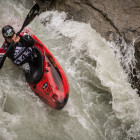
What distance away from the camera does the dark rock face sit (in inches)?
201

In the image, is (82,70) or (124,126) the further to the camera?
(82,70)

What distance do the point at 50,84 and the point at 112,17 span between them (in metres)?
2.65

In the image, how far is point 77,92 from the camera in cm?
464

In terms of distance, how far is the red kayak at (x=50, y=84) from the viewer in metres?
3.87

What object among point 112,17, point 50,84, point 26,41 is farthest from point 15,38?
point 112,17

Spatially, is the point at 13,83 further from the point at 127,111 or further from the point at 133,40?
the point at 133,40

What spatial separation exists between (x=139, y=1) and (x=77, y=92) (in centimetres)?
295

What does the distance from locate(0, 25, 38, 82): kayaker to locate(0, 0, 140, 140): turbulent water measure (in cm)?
50

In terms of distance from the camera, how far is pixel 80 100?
14.8 ft

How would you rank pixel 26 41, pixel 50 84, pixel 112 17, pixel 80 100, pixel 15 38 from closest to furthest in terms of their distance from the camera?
pixel 50 84 → pixel 15 38 → pixel 26 41 → pixel 80 100 → pixel 112 17

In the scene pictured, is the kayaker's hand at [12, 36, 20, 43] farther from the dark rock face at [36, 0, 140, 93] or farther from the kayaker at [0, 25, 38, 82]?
the dark rock face at [36, 0, 140, 93]

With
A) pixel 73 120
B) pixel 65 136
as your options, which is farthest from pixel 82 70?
pixel 65 136

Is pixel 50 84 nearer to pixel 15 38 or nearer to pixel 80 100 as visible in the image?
pixel 80 100

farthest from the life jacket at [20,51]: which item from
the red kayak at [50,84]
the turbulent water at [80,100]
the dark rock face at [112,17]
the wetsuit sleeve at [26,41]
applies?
Answer: the dark rock face at [112,17]
